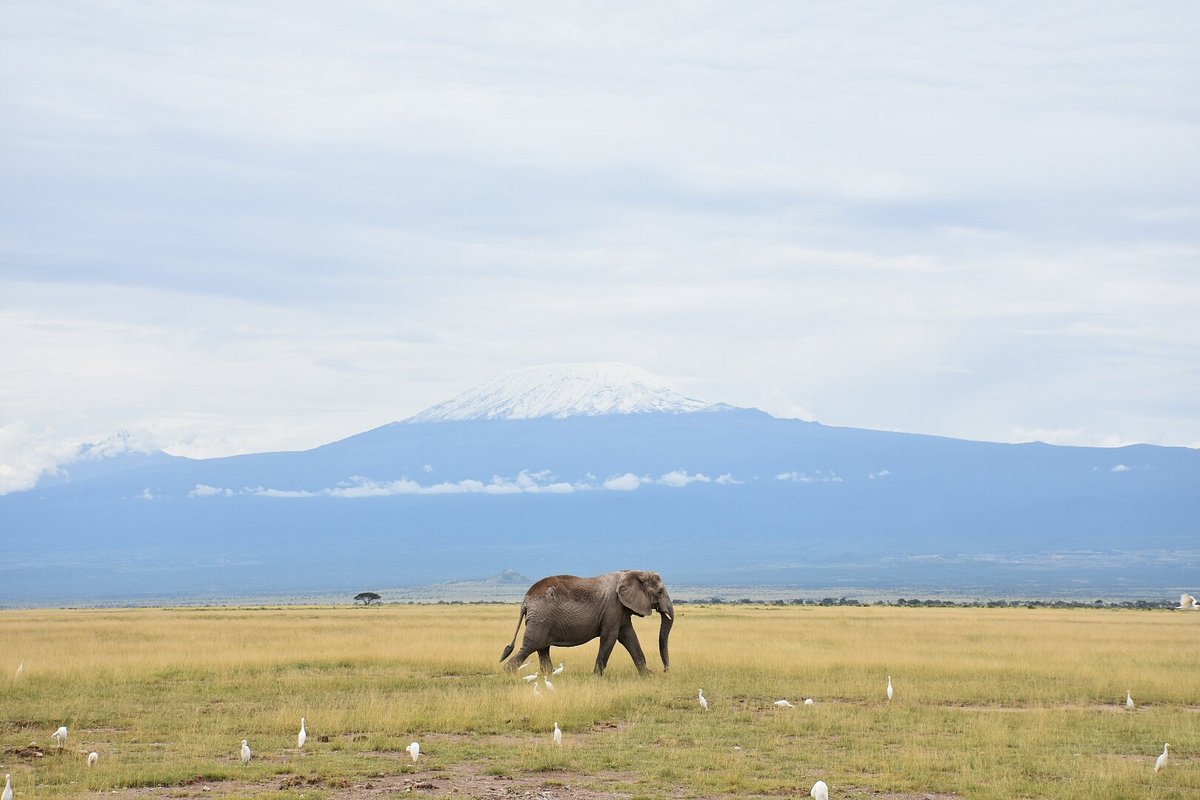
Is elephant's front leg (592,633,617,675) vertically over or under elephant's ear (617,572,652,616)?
under

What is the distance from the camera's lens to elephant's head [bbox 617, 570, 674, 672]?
27875 millimetres

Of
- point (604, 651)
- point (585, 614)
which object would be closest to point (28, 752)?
point (585, 614)

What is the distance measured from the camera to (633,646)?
27531 millimetres

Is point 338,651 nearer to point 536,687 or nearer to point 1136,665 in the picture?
point 536,687

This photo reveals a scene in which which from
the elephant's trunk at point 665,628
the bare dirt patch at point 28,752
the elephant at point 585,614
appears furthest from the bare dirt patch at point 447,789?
the elephant's trunk at point 665,628

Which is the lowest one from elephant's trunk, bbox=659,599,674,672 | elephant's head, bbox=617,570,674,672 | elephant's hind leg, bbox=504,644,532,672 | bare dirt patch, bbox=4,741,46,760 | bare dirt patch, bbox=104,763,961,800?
bare dirt patch, bbox=104,763,961,800

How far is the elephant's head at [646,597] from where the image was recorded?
27875mm

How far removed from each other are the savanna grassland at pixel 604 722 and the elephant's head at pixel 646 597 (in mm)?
875

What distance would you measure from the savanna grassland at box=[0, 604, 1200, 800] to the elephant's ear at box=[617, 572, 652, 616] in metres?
1.34

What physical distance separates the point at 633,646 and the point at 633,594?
3.60 ft

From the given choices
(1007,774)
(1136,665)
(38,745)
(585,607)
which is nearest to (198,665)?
(585,607)

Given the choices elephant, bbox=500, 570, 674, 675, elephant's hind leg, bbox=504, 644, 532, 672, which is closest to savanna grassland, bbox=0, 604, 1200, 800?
elephant, bbox=500, 570, 674, 675

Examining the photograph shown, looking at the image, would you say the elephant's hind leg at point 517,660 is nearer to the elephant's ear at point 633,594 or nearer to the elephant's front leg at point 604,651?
the elephant's front leg at point 604,651

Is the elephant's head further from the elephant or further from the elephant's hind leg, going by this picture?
the elephant's hind leg
